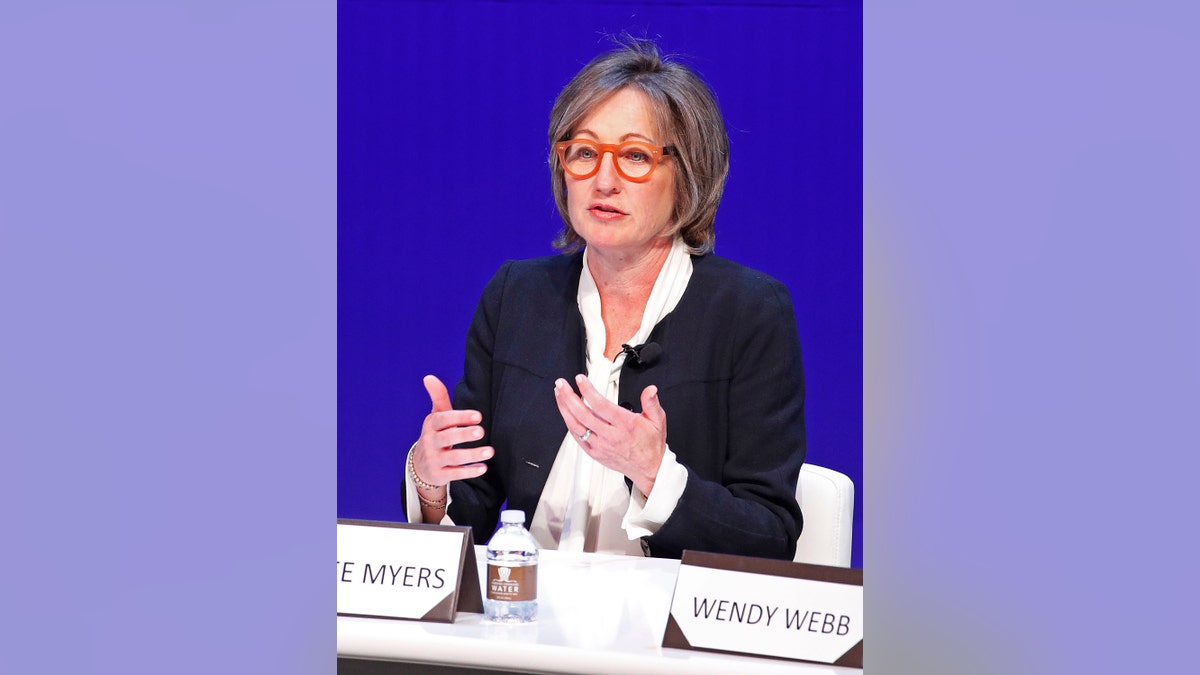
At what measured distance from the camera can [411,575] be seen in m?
1.92

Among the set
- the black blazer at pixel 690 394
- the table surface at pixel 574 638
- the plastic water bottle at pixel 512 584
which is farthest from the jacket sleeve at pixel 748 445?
the plastic water bottle at pixel 512 584

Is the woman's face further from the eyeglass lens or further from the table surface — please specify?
the table surface

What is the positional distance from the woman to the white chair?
0.10 ft

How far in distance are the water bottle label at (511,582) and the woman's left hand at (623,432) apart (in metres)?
0.26

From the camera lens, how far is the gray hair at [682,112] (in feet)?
6.75

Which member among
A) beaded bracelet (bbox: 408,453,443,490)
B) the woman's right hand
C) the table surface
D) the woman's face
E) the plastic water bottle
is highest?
the woman's face

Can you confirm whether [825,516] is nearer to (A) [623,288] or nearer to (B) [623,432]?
(B) [623,432]

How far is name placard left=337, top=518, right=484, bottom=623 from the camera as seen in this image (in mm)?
1883

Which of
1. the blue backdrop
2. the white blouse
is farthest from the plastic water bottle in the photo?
the blue backdrop

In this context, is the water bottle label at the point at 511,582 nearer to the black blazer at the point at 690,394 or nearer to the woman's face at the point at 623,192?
the black blazer at the point at 690,394

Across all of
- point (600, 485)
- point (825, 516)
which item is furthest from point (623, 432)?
point (825, 516)
